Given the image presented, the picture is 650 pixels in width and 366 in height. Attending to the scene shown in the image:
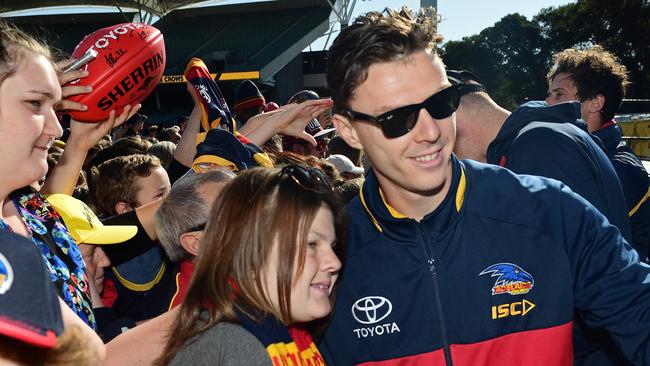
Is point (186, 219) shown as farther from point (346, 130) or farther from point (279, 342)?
point (279, 342)

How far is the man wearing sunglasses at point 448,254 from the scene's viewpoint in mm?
1951

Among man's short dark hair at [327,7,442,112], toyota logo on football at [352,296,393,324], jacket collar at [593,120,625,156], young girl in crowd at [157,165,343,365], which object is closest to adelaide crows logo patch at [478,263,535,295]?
toyota logo on football at [352,296,393,324]

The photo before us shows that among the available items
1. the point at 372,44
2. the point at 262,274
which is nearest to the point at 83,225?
the point at 262,274

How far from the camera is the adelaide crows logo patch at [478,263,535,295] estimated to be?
1.97m

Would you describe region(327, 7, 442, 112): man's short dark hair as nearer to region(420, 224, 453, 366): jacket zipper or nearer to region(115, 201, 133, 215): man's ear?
region(420, 224, 453, 366): jacket zipper

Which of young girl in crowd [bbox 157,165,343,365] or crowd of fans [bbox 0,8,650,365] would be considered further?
crowd of fans [bbox 0,8,650,365]

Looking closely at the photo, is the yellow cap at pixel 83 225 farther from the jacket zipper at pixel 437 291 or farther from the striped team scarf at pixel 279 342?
the jacket zipper at pixel 437 291

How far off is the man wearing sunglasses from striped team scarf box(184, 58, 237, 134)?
181 cm

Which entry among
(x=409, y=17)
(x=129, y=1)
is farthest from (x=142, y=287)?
(x=129, y=1)

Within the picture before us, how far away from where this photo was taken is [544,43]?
59438 millimetres

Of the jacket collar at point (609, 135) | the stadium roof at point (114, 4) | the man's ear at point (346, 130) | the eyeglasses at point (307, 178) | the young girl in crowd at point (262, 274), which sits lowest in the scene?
the jacket collar at point (609, 135)

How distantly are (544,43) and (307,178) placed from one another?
6306cm

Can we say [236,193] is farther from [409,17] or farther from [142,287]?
[142,287]

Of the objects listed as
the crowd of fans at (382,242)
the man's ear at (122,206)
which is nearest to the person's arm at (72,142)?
the crowd of fans at (382,242)
